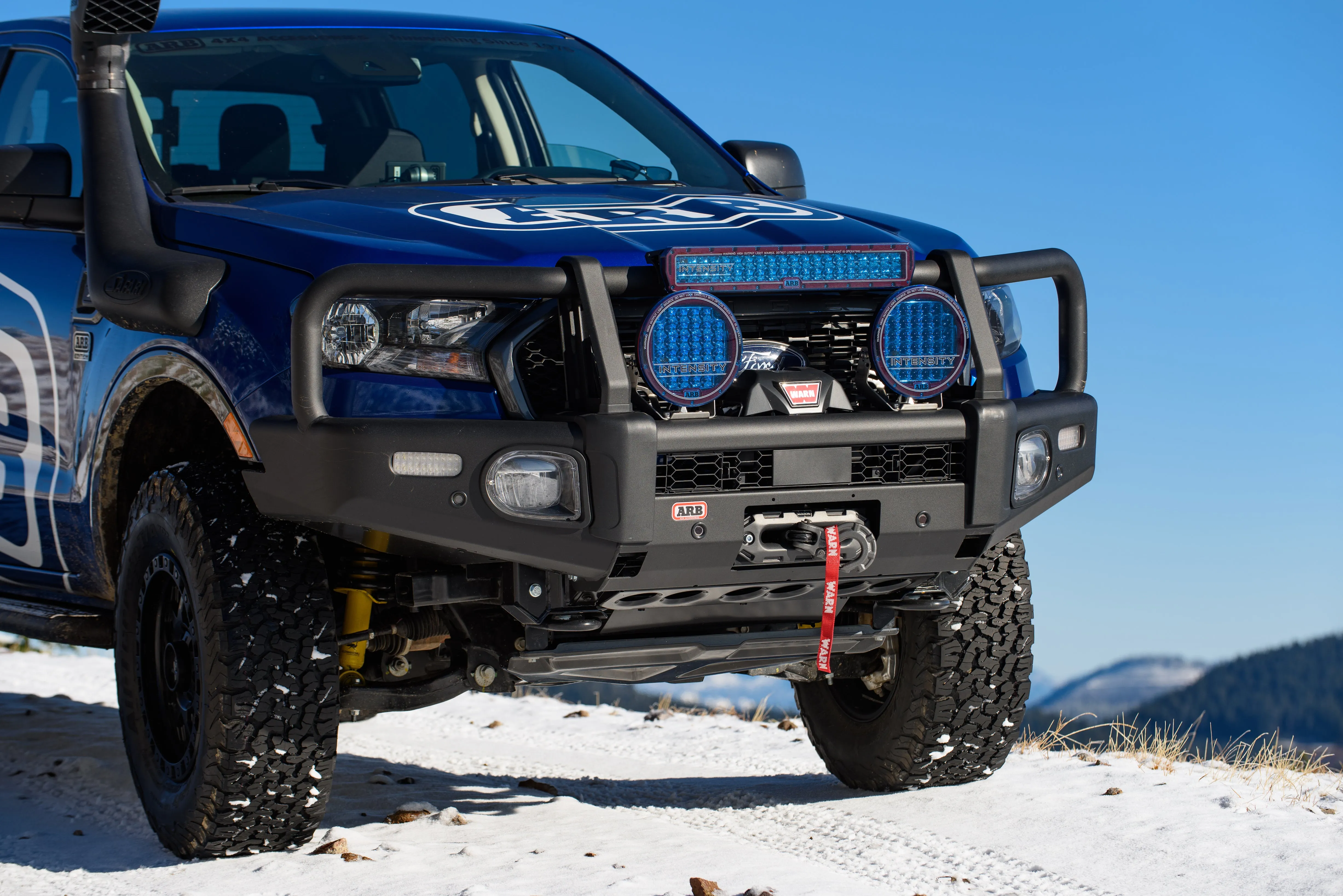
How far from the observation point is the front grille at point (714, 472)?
A: 357cm

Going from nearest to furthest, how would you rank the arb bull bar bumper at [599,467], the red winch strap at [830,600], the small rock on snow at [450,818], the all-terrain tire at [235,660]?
the arb bull bar bumper at [599,467]
the red winch strap at [830,600]
the all-terrain tire at [235,660]
the small rock on snow at [450,818]

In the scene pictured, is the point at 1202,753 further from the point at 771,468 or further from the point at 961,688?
the point at 771,468

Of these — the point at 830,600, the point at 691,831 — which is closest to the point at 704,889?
the point at 830,600

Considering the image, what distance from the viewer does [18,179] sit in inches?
171

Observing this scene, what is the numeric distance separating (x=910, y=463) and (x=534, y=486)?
879 millimetres

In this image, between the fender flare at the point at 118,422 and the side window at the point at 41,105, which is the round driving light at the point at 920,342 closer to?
the fender flare at the point at 118,422

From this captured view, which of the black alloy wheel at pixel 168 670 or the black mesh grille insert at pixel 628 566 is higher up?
the black mesh grille insert at pixel 628 566

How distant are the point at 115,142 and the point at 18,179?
0.92 ft

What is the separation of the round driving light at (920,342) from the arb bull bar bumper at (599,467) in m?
0.06

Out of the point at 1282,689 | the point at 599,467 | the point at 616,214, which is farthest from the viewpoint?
the point at 1282,689

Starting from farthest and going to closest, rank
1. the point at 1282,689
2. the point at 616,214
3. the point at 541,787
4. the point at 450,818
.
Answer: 1. the point at 1282,689
2. the point at 541,787
3. the point at 450,818
4. the point at 616,214

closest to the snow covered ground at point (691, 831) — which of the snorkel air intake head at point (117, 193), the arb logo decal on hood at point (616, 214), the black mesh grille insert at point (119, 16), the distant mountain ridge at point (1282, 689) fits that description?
the snorkel air intake head at point (117, 193)

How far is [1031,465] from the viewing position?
163 inches

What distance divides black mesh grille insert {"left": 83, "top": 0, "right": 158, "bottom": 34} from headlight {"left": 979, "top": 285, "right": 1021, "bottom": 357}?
2.28m
